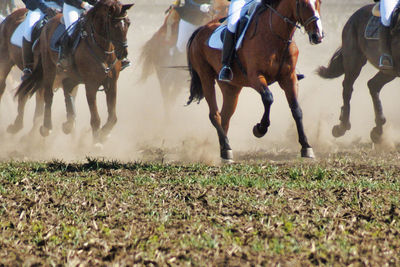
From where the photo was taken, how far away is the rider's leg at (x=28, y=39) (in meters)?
14.4

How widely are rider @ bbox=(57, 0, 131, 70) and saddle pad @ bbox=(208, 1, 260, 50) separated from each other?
7.70 feet

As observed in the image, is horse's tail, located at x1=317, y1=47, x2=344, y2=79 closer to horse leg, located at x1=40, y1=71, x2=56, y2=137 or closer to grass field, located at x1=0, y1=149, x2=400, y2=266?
horse leg, located at x1=40, y1=71, x2=56, y2=137

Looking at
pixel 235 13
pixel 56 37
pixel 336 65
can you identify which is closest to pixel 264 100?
pixel 235 13

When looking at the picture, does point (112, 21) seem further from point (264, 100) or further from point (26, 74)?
point (264, 100)

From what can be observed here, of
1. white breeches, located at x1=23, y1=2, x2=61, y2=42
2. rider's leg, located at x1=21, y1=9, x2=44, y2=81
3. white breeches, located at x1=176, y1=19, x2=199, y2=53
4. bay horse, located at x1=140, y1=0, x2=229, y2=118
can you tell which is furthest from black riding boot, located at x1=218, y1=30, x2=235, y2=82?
bay horse, located at x1=140, y1=0, x2=229, y2=118

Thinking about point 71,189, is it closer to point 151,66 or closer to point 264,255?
point 264,255

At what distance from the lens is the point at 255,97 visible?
19391 millimetres

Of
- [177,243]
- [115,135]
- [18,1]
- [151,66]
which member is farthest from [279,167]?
[18,1]

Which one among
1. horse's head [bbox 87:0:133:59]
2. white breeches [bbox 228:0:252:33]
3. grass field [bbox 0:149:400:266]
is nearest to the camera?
grass field [bbox 0:149:400:266]

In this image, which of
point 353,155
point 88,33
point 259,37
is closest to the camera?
point 259,37

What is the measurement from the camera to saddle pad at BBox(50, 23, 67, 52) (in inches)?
508

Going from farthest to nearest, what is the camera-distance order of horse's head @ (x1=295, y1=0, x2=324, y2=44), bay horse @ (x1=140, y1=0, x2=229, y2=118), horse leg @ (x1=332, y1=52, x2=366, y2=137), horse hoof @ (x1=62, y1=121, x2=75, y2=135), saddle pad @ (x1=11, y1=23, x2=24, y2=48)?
bay horse @ (x1=140, y1=0, x2=229, y2=118) → saddle pad @ (x1=11, y1=23, x2=24, y2=48) → horse hoof @ (x1=62, y1=121, x2=75, y2=135) → horse leg @ (x1=332, y1=52, x2=366, y2=137) → horse's head @ (x1=295, y1=0, x2=324, y2=44)

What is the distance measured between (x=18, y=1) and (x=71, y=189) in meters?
36.0

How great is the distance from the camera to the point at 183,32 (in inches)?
647
